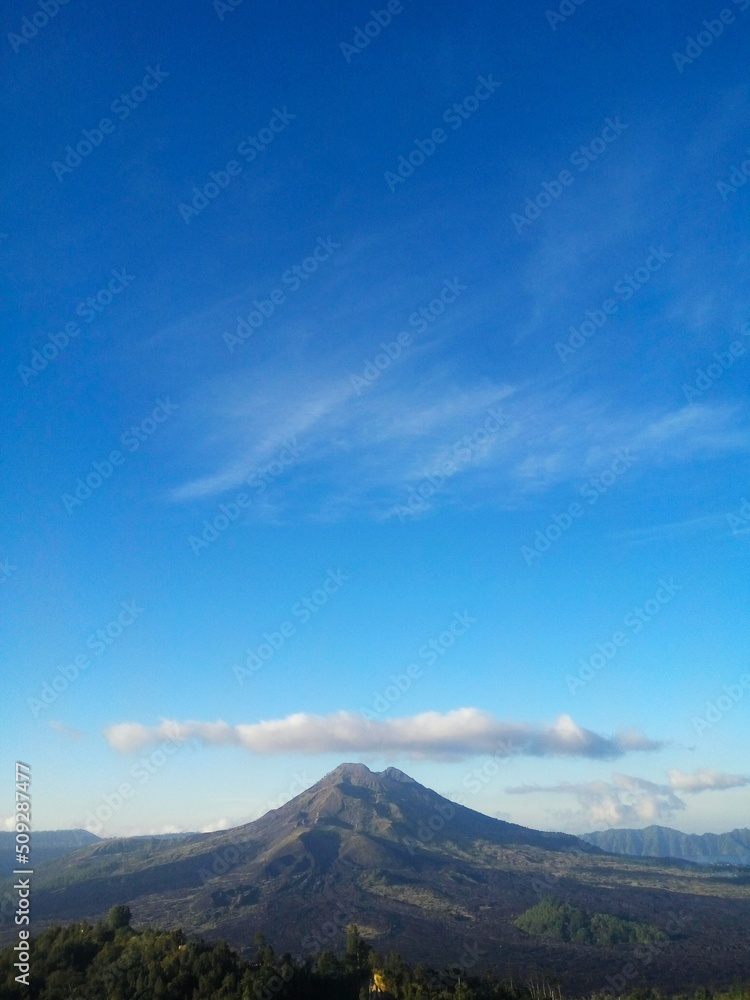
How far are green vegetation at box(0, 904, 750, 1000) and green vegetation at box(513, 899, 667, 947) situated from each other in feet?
407

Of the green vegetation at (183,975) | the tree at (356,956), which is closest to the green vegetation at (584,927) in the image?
the tree at (356,956)

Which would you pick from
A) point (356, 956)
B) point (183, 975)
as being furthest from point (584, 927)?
point (183, 975)

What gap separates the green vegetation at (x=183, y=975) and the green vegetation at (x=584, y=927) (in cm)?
12407

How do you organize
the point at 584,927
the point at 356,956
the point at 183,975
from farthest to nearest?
1. the point at 584,927
2. the point at 356,956
3. the point at 183,975

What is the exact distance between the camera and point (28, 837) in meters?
36.6

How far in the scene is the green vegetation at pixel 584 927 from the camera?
17075cm

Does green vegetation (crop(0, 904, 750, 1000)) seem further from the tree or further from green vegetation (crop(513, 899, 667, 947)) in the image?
green vegetation (crop(513, 899, 667, 947))

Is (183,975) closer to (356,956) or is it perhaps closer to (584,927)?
(356,956)

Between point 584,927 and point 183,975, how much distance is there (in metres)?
158

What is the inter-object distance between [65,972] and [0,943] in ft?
414

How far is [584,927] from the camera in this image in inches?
6924

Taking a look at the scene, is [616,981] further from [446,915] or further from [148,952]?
[148,952]

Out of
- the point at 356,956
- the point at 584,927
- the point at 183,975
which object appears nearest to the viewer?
the point at 183,975

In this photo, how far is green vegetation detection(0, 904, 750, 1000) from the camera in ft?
174
